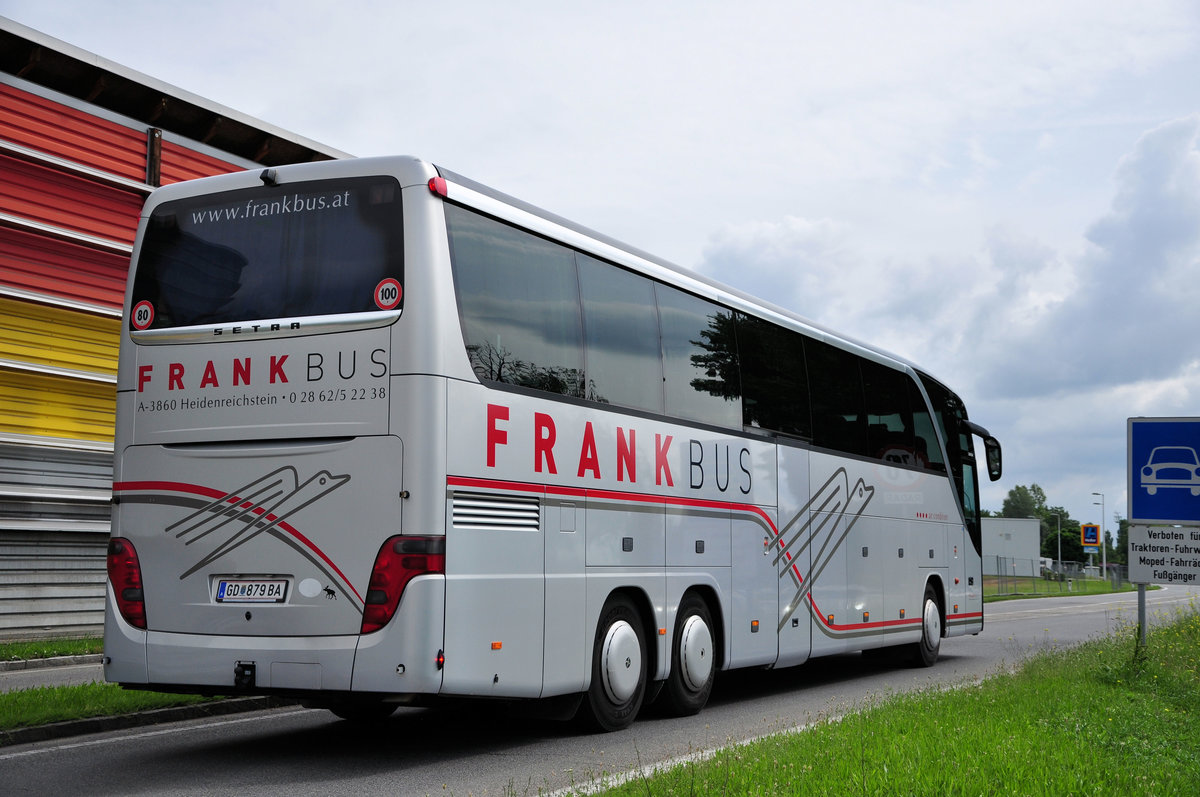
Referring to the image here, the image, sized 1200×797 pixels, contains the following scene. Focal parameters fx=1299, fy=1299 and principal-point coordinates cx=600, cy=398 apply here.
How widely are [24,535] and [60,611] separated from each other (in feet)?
4.63

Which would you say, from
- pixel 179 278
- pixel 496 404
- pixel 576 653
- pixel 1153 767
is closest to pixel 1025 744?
pixel 1153 767

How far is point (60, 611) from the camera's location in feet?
67.7

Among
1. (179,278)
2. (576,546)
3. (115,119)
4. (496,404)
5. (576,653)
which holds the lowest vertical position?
(576,653)

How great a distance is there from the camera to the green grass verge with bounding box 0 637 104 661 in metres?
16.4

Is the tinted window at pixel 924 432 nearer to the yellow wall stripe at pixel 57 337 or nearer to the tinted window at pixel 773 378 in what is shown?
the tinted window at pixel 773 378

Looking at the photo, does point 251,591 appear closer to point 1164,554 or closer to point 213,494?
point 213,494

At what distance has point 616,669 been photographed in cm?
1020

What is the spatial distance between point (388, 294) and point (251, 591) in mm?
2149

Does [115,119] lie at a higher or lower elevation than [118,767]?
higher

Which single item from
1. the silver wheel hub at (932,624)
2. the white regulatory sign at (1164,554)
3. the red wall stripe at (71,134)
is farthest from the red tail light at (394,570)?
the red wall stripe at (71,134)

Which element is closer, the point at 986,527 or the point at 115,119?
the point at 115,119

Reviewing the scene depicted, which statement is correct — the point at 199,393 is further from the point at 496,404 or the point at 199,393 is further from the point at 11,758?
the point at 11,758

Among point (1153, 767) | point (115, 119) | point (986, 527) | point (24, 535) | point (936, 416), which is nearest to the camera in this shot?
point (1153, 767)

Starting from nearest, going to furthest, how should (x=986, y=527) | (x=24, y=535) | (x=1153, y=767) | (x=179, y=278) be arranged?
(x=1153, y=767) → (x=179, y=278) → (x=24, y=535) → (x=986, y=527)
